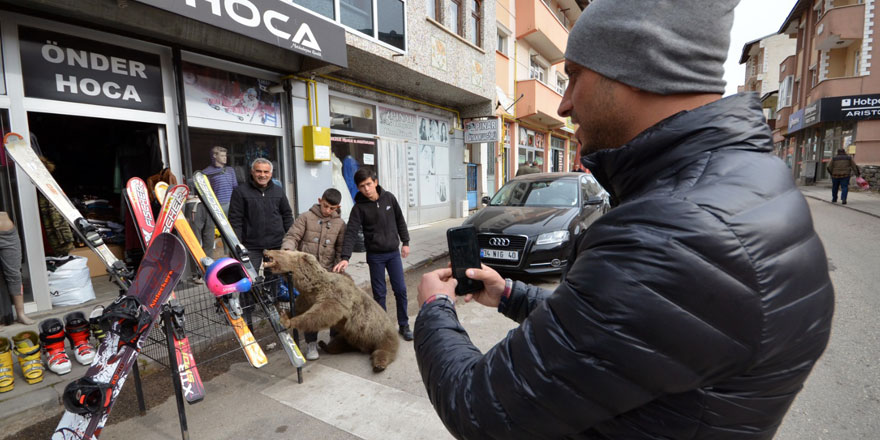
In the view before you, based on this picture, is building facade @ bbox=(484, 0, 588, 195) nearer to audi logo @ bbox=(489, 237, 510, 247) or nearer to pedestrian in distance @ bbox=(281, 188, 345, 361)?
audi logo @ bbox=(489, 237, 510, 247)

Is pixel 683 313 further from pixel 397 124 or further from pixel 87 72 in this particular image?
pixel 397 124

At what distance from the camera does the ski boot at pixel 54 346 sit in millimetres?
3387

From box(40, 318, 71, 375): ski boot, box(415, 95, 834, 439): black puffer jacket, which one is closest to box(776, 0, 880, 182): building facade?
box(415, 95, 834, 439): black puffer jacket

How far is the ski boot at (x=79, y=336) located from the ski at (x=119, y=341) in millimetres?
1478

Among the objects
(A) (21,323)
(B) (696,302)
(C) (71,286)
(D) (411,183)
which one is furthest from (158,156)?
(B) (696,302)

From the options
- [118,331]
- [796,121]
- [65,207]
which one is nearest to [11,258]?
[65,207]

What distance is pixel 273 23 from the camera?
5977 mm

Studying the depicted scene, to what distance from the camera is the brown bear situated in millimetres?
3465

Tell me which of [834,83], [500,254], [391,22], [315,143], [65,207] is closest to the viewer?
[65,207]

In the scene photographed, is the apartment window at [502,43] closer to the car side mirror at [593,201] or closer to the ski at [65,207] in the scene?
the car side mirror at [593,201]

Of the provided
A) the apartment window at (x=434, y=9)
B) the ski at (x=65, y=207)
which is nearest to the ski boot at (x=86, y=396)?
the ski at (x=65, y=207)

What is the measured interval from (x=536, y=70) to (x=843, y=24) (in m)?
16.7

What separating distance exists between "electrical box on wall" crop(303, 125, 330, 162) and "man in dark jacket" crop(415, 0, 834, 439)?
7443mm

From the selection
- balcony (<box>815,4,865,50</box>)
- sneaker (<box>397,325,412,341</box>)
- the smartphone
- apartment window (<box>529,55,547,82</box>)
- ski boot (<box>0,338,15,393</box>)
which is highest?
balcony (<box>815,4,865,50</box>)
